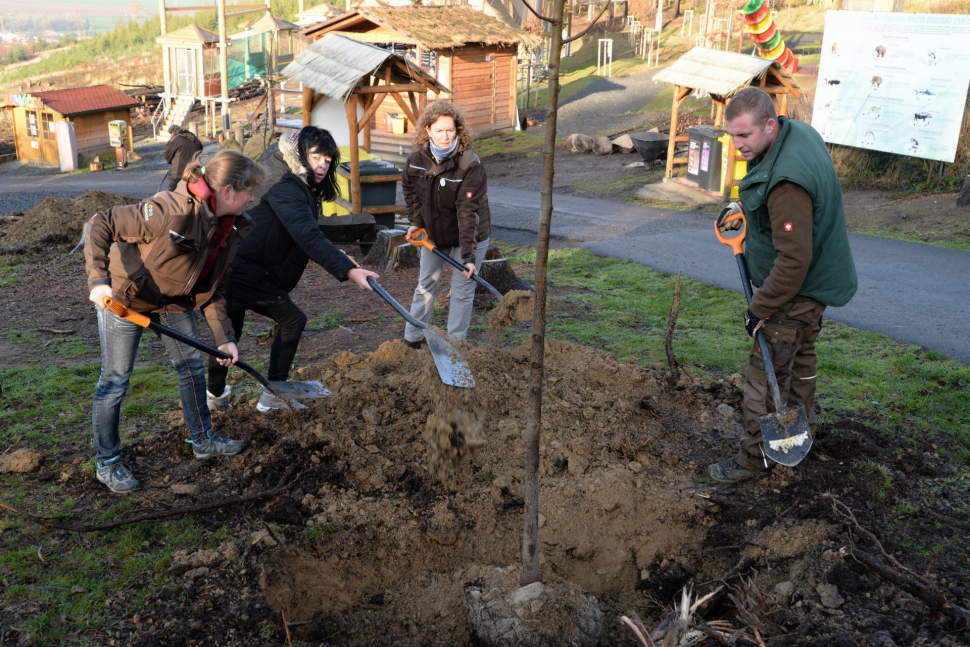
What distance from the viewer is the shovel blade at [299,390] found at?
165 inches

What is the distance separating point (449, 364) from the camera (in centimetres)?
408

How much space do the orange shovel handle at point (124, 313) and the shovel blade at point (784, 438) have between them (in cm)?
297

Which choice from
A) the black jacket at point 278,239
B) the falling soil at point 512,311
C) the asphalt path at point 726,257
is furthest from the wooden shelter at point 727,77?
the black jacket at point 278,239

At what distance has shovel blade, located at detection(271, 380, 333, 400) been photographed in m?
4.20

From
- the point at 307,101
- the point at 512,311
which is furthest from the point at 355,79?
the point at 512,311

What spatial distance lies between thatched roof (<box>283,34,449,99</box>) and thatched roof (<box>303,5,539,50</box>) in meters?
8.55

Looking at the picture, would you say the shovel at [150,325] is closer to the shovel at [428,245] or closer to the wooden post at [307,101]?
the shovel at [428,245]

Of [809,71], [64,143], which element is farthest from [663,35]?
[64,143]

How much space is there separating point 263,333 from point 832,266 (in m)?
4.58

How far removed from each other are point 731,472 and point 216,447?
275cm

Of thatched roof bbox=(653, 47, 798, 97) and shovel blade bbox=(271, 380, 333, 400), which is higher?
thatched roof bbox=(653, 47, 798, 97)

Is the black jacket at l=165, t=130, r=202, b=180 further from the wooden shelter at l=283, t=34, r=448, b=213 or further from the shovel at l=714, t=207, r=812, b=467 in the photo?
the shovel at l=714, t=207, r=812, b=467

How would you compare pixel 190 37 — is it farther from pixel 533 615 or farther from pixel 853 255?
pixel 533 615

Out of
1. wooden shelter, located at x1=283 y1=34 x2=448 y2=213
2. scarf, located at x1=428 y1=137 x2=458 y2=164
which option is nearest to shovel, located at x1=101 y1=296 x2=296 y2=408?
scarf, located at x1=428 y1=137 x2=458 y2=164
